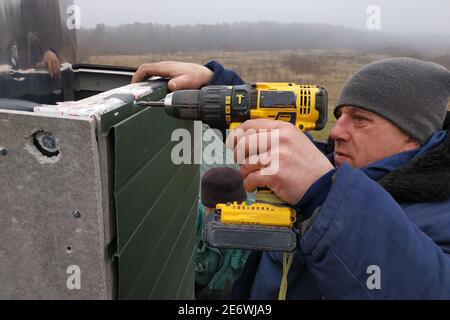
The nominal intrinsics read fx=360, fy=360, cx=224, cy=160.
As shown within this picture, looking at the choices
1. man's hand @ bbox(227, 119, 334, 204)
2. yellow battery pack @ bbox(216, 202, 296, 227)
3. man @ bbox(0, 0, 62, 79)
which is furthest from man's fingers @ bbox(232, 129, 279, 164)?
man @ bbox(0, 0, 62, 79)

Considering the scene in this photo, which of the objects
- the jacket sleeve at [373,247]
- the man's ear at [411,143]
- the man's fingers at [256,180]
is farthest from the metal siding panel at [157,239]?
the man's ear at [411,143]

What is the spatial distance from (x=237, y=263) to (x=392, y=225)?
6.18 ft

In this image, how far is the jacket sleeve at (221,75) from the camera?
1.92m

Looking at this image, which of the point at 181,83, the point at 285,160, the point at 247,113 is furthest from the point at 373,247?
the point at 181,83

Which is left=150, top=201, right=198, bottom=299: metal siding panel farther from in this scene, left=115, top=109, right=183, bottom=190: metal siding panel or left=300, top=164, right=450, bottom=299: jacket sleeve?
left=300, top=164, right=450, bottom=299: jacket sleeve

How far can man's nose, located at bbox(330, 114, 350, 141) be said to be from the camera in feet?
4.97

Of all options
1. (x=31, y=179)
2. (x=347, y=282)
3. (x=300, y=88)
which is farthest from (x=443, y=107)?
(x=31, y=179)

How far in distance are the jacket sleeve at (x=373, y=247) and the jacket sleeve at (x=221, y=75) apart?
1.12 metres

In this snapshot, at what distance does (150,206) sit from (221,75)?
87 cm

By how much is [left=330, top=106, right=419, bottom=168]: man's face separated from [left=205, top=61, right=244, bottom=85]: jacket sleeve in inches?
26.1

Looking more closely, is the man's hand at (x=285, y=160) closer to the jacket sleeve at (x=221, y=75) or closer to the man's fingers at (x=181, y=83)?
the man's fingers at (x=181, y=83)

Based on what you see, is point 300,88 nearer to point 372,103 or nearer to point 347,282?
point 372,103

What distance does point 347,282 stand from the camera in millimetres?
952

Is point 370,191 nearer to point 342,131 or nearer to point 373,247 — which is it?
point 373,247
